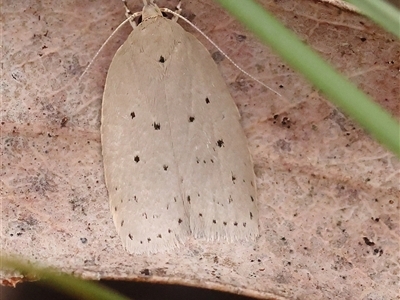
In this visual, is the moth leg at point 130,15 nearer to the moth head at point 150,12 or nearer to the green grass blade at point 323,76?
the moth head at point 150,12

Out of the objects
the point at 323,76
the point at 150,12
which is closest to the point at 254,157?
the point at 150,12

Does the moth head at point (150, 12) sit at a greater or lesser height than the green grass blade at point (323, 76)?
greater

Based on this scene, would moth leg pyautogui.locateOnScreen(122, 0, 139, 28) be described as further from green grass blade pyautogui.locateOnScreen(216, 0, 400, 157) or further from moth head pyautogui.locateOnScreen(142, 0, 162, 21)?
green grass blade pyautogui.locateOnScreen(216, 0, 400, 157)

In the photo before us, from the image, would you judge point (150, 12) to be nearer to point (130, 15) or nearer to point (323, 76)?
point (130, 15)

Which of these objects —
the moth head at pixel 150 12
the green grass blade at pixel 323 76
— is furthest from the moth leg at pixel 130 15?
→ the green grass blade at pixel 323 76

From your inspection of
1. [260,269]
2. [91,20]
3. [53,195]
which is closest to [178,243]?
[260,269]

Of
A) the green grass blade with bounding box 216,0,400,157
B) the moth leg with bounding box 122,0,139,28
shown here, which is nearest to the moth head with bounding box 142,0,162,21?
the moth leg with bounding box 122,0,139,28
